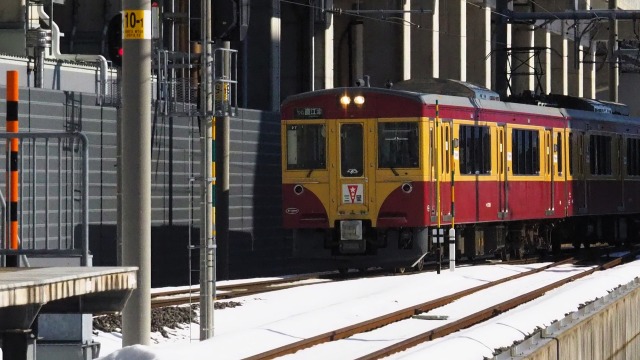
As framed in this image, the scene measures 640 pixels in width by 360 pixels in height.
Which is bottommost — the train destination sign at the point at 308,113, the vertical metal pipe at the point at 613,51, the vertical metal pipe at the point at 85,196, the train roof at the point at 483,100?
the vertical metal pipe at the point at 85,196

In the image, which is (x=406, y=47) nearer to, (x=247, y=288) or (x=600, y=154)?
(x=600, y=154)

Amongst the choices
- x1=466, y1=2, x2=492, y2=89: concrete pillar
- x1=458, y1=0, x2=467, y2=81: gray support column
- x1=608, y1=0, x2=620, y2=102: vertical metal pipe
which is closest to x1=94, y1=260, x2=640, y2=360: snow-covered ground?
x1=458, y1=0, x2=467, y2=81: gray support column

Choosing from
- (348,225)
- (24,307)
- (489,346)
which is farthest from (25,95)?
(24,307)

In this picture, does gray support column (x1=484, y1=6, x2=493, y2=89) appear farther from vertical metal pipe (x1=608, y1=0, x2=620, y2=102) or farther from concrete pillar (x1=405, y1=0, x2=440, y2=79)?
concrete pillar (x1=405, y1=0, x2=440, y2=79)

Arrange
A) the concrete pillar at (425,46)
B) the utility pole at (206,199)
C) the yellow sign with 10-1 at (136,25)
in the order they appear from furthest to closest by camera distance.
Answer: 1. the concrete pillar at (425,46)
2. the utility pole at (206,199)
3. the yellow sign with 10-1 at (136,25)

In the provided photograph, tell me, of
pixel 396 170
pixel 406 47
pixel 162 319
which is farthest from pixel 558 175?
pixel 162 319

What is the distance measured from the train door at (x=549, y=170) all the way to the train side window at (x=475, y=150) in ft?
10.1

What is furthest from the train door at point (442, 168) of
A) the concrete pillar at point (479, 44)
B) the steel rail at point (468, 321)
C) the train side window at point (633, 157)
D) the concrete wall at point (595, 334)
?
the concrete pillar at point (479, 44)

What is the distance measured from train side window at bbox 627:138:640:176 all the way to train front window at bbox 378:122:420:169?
1170 centimetres

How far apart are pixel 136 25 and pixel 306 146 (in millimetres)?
12532

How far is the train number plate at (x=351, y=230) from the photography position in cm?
2466

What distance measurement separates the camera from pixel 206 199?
48.7 ft

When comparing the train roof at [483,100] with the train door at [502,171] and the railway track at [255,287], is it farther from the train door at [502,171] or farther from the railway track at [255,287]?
the railway track at [255,287]

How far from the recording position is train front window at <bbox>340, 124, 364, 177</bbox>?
2488 centimetres
